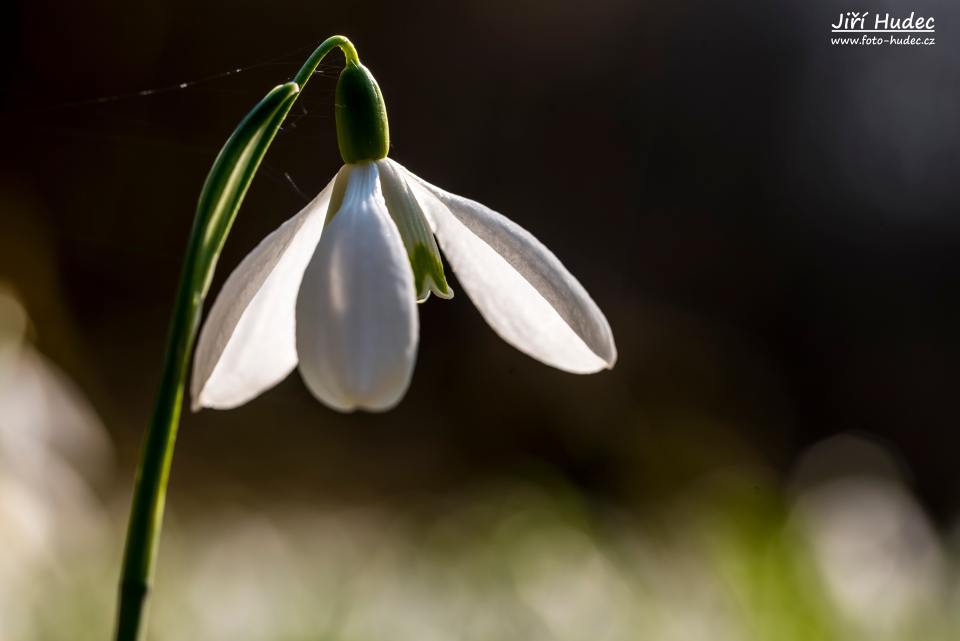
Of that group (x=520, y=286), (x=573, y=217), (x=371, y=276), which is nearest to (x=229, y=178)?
(x=371, y=276)

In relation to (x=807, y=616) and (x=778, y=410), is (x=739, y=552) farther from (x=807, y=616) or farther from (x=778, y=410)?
(x=778, y=410)

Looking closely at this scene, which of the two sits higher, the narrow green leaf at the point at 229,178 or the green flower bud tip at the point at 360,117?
the green flower bud tip at the point at 360,117

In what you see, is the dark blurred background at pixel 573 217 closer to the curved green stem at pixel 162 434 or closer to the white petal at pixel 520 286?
the white petal at pixel 520 286

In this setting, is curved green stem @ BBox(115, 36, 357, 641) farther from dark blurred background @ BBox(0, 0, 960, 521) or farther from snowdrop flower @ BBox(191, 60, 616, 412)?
dark blurred background @ BBox(0, 0, 960, 521)

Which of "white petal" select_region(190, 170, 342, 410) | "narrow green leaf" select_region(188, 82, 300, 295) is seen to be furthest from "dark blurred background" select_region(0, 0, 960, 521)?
"narrow green leaf" select_region(188, 82, 300, 295)

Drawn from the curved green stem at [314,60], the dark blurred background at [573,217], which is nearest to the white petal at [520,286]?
the curved green stem at [314,60]

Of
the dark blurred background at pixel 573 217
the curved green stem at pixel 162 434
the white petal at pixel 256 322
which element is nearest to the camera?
the curved green stem at pixel 162 434

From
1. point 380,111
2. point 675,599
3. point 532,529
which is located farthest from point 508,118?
point 380,111

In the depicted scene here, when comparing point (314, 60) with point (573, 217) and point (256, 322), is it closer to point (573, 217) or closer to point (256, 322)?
point (256, 322)
